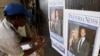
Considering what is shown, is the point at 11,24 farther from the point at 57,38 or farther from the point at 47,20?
the point at 47,20

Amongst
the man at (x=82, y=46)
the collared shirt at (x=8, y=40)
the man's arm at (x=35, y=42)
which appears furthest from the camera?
the man's arm at (x=35, y=42)

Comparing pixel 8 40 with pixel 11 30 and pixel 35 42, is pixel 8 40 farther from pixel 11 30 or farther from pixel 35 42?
pixel 35 42

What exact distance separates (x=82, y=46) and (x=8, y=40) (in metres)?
0.53

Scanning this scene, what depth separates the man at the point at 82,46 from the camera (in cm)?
92

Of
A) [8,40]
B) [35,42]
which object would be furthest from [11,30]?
[35,42]

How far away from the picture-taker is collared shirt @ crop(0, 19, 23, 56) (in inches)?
46.3

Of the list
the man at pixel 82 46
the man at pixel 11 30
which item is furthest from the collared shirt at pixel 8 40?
the man at pixel 82 46

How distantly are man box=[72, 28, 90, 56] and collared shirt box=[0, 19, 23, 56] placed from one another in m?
0.45

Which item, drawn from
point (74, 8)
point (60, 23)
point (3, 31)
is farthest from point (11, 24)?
point (74, 8)

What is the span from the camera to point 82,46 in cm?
97

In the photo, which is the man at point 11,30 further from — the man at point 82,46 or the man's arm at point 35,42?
the man at point 82,46

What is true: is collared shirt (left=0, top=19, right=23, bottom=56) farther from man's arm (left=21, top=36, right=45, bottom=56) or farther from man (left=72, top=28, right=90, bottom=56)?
man (left=72, top=28, right=90, bottom=56)

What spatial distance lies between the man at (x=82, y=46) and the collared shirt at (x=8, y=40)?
1.47 feet

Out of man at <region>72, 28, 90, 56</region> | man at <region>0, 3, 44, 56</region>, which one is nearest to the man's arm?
man at <region>0, 3, 44, 56</region>
